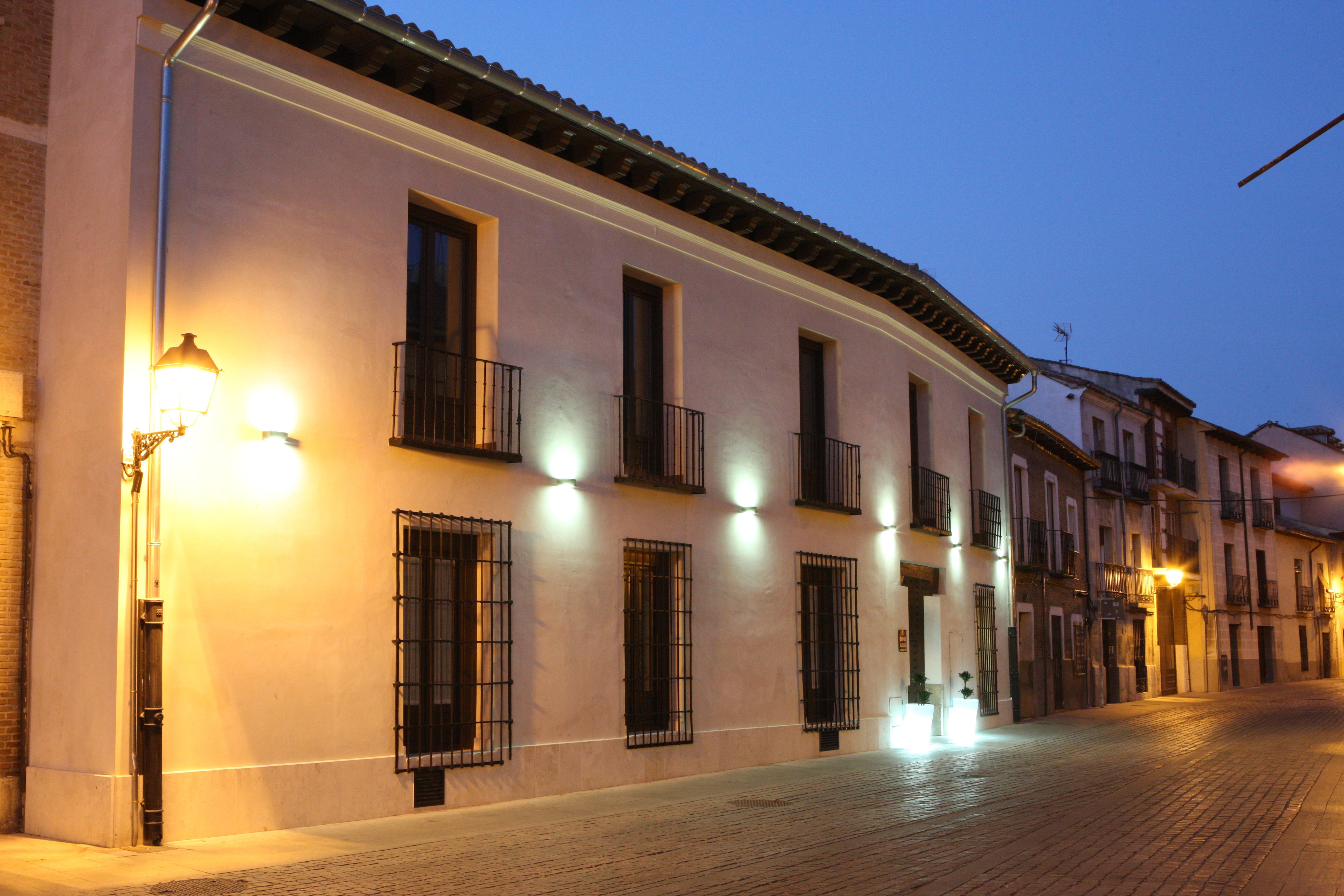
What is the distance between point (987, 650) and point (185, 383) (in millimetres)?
16295

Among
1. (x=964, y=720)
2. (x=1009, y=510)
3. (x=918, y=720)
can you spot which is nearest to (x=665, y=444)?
(x=918, y=720)

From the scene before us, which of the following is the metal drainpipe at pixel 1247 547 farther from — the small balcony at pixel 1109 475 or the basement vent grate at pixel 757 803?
the basement vent grate at pixel 757 803

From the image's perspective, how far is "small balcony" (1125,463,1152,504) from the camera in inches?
1281

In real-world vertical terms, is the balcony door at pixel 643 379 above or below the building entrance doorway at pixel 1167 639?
above

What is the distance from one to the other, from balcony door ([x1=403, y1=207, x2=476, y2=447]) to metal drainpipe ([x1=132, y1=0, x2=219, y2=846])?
2321mm

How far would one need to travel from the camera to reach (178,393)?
8250mm

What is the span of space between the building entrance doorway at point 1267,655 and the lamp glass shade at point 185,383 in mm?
42478

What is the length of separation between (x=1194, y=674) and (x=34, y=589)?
115 ft

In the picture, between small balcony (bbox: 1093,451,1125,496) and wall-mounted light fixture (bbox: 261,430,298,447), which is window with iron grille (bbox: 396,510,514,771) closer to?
wall-mounted light fixture (bbox: 261,430,298,447)

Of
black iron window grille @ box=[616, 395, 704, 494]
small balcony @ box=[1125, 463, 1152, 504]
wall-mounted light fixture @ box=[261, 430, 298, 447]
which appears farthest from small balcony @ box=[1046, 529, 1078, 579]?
wall-mounted light fixture @ box=[261, 430, 298, 447]

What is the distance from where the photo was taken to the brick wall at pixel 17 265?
8.99 metres

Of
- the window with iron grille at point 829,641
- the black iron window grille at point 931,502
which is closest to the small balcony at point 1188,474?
the black iron window grille at point 931,502

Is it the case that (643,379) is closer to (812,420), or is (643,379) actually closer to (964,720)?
(812,420)

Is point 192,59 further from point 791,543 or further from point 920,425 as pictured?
point 920,425
